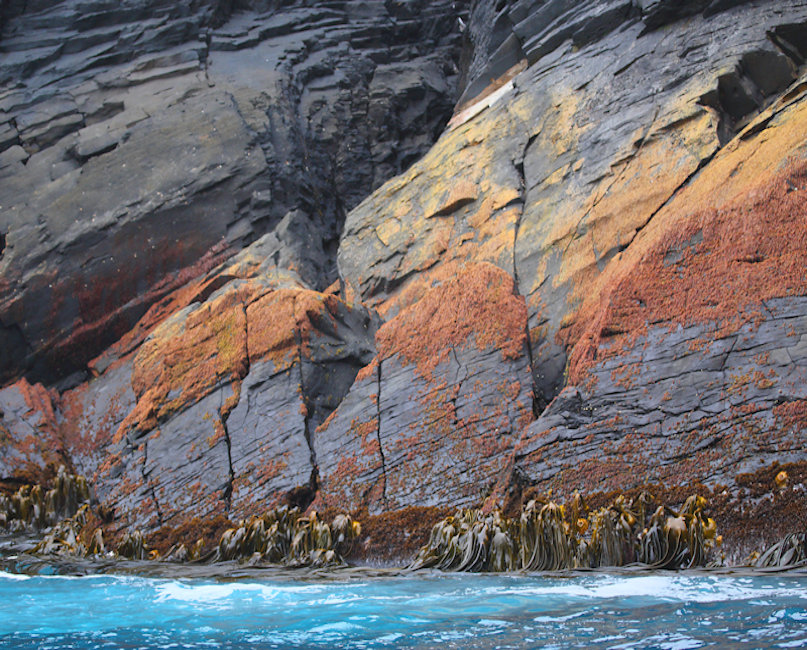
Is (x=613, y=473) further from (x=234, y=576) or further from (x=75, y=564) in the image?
(x=75, y=564)

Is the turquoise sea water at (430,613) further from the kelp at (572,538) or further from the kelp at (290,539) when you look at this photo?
the kelp at (290,539)

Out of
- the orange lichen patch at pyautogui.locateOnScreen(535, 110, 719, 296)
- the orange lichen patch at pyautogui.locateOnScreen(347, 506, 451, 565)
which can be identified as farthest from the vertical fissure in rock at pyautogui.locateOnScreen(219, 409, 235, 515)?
the orange lichen patch at pyautogui.locateOnScreen(535, 110, 719, 296)

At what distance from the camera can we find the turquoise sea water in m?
4.84

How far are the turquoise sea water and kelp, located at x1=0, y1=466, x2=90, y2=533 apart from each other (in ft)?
19.7

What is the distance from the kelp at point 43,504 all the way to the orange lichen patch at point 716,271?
34.2 ft

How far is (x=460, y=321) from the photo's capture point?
41.4 feet

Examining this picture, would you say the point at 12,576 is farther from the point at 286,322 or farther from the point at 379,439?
the point at 286,322

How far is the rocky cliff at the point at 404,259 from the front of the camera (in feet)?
31.9

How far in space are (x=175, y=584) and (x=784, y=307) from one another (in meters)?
8.42

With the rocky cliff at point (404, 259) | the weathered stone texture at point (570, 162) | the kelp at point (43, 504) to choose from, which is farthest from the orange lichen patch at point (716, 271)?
the kelp at point (43, 504)

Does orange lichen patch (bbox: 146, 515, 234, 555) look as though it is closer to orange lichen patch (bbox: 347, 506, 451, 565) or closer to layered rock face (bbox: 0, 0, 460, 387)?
orange lichen patch (bbox: 347, 506, 451, 565)

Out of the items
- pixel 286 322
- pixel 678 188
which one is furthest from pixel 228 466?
pixel 678 188

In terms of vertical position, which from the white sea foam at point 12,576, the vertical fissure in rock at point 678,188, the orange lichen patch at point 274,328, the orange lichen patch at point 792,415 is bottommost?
the white sea foam at point 12,576

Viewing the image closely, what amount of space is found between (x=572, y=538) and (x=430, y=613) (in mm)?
3098
